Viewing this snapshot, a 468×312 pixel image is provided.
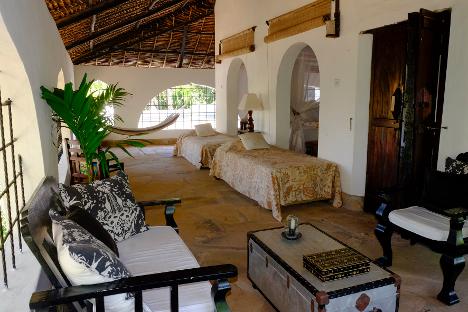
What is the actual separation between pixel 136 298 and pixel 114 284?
98 millimetres

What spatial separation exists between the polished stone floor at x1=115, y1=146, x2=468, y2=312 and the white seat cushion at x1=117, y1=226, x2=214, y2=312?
1.69 ft

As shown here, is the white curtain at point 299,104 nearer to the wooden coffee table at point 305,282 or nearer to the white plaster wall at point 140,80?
the wooden coffee table at point 305,282

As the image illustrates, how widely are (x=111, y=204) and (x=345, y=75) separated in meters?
2.86

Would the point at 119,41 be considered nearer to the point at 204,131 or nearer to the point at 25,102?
the point at 204,131

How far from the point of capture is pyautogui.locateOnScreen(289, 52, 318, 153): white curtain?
584 cm

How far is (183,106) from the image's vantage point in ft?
35.4

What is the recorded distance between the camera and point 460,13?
278 centimetres

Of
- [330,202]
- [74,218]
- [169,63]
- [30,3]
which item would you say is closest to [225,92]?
[169,63]

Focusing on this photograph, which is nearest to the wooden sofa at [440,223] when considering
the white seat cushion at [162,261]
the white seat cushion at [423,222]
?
the white seat cushion at [423,222]

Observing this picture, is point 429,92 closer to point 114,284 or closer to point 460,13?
point 460,13

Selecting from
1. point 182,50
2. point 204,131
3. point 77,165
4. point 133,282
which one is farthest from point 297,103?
point 133,282

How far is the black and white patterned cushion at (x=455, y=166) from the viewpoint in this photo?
2.68 meters

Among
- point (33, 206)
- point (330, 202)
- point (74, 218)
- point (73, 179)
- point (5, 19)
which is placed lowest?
point (330, 202)

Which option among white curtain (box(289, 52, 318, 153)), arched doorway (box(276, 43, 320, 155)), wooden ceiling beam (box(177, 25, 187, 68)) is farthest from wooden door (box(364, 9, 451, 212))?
wooden ceiling beam (box(177, 25, 187, 68))
